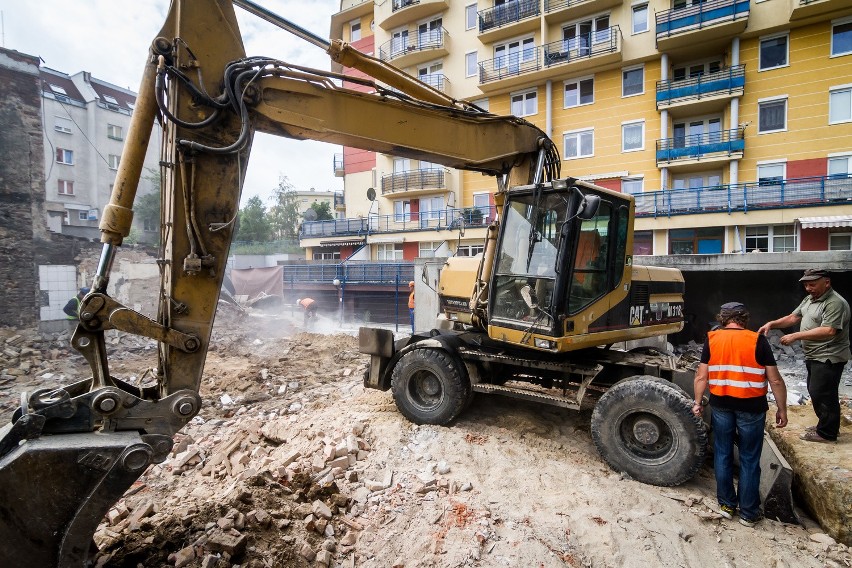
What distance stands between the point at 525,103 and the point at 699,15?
8062 mm

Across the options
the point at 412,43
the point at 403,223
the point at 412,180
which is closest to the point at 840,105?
the point at 412,180

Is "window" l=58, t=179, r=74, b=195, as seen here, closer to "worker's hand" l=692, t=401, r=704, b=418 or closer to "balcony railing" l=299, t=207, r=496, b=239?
"balcony railing" l=299, t=207, r=496, b=239

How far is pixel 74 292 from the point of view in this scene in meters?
14.2

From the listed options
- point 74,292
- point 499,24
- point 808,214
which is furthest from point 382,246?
point 808,214

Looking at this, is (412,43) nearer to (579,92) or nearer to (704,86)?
(579,92)

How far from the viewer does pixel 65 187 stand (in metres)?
27.1

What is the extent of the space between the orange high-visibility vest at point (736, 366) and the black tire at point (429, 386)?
2.59m

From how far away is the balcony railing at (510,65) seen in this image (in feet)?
72.4

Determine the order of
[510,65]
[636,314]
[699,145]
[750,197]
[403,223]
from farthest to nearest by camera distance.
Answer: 1. [403,223]
2. [510,65]
3. [699,145]
4. [750,197]
5. [636,314]

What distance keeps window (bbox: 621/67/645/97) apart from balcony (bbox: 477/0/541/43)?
515 cm

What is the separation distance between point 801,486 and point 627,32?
72.3ft

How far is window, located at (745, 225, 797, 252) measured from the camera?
17.3 metres

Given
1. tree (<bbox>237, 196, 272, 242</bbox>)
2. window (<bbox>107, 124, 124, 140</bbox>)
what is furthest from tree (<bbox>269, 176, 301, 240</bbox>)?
window (<bbox>107, 124, 124, 140</bbox>)

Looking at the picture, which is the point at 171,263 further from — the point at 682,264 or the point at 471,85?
the point at 471,85
